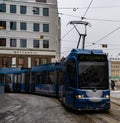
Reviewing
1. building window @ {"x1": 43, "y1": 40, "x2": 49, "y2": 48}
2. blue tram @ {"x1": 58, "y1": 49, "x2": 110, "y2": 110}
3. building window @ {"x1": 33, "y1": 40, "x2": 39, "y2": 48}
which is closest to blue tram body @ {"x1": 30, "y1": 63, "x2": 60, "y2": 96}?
blue tram @ {"x1": 58, "y1": 49, "x2": 110, "y2": 110}

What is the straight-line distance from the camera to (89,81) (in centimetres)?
1886

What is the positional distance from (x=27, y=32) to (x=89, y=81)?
187 ft

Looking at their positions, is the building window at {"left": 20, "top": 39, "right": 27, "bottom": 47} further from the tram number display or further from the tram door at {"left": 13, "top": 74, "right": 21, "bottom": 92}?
the tram number display

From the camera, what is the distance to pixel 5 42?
73.1m

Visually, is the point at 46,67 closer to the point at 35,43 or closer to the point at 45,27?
the point at 35,43

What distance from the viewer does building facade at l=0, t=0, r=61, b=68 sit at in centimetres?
7294

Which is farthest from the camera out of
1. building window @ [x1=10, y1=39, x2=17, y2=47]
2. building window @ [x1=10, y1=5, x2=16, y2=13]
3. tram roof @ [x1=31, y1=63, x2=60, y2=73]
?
building window @ [x1=10, y1=5, x2=16, y2=13]

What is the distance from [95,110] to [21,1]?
56845 millimetres

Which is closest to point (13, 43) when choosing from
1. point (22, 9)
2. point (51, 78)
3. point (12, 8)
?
point (12, 8)

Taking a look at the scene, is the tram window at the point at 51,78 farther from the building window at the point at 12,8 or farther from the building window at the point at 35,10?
the building window at the point at 35,10

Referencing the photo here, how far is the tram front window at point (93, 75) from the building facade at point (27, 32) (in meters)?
52.6

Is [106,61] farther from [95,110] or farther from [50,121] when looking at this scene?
[50,121]

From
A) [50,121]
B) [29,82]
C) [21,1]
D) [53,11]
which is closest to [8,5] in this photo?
[21,1]

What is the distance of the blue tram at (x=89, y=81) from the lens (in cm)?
1861
